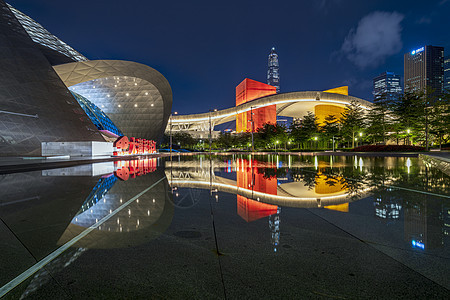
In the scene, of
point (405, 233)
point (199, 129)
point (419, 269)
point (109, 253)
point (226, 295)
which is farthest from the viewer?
point (199, 129)

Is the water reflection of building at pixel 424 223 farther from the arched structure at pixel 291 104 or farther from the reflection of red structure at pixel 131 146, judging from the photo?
the arched structure at pixel 291 104

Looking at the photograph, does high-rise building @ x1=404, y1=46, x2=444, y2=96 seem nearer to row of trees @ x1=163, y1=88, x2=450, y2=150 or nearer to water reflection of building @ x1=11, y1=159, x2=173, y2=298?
row of trees @ x1=163, y1=88, x2=450, y2=150

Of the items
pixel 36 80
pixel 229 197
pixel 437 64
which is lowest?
pixel 229 197

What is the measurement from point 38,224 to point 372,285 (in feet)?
15.4

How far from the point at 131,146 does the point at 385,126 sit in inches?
1657

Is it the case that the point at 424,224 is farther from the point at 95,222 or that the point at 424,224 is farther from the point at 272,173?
the point at 272,173

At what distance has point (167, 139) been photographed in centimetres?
7600

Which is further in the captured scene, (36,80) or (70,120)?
(70,120)

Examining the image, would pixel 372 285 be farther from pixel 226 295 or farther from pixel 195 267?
pixel 195 267

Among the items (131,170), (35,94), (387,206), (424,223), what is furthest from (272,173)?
(35,94)

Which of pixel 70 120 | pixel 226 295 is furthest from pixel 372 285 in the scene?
pixel 70 120

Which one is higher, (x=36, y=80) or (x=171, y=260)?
(x=36, y=80)

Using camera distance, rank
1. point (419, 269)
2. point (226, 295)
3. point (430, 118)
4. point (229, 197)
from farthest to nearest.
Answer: point (430, 118), point (229, 197), point (419, 269), point (226, 295)

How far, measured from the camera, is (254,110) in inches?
2763
